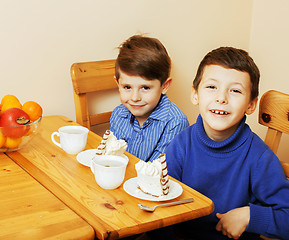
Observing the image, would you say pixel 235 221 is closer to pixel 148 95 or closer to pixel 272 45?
pixel 148 95

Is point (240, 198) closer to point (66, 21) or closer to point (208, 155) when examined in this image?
point (208, 155)

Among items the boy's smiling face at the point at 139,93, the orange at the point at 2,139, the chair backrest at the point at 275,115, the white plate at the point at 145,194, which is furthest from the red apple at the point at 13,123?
the chair backrest at the point at 275,115

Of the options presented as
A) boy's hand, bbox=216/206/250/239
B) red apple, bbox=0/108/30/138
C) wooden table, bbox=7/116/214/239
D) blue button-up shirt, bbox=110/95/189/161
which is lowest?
boy's hand, bbox=216/206/250/239

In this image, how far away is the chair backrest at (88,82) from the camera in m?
1.74

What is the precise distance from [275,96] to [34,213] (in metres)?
0.89

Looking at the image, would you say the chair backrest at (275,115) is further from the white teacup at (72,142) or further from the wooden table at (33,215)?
the wooden table at (33,215)

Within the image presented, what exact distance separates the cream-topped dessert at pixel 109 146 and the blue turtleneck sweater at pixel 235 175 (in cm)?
26

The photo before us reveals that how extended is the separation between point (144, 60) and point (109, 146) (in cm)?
56

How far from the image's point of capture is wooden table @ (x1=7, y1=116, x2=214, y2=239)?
84 centimetres

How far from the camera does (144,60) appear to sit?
1.58 meters

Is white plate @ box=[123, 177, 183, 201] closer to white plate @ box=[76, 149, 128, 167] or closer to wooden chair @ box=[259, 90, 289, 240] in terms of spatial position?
white plate @ box=[76, 149, 128, 167]

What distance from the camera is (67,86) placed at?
1894mm

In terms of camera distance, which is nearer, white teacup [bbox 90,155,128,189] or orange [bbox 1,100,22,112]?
white teacup [bbox 90,155,128,189]

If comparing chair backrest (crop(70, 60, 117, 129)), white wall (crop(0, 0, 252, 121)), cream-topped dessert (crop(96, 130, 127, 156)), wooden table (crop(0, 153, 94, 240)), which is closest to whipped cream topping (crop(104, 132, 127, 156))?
cream-topped dessert (crop(96, 130, 127, 156))
